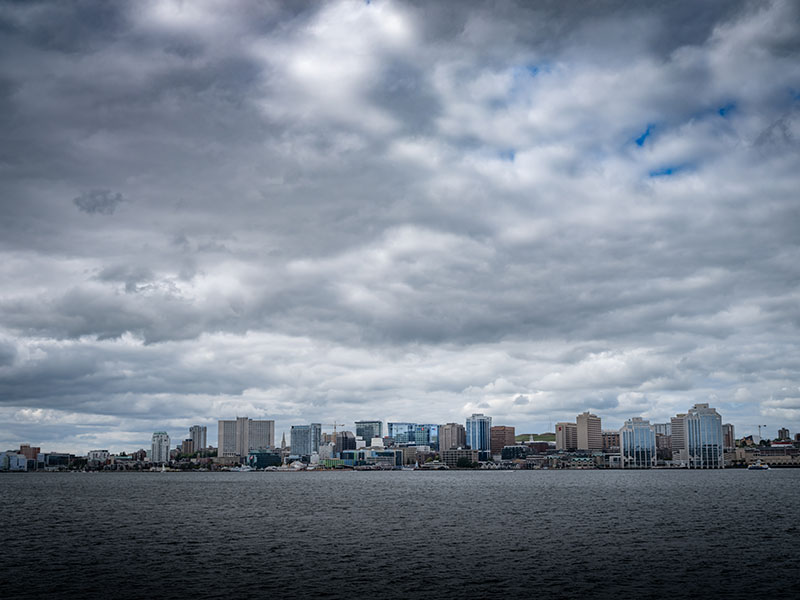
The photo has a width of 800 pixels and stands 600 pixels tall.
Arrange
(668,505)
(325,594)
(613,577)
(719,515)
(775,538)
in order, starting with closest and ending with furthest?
(325,594) < (613,577) < (775,538) < (719,515) < (668,505)

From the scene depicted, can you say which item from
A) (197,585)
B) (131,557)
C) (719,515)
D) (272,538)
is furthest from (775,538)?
(131,557)

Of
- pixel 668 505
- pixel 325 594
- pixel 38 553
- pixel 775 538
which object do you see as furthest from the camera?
pixel 668 505

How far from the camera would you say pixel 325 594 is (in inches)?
2041

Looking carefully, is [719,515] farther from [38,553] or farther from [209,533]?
[38,553]

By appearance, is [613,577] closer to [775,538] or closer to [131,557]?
[775,538]

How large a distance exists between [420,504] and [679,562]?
263ft

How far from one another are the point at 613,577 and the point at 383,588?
62.7 feet

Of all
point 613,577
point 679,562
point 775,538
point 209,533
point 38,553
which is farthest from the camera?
point 209,533

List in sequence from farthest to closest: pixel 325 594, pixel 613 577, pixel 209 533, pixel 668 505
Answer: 1. pixel 668 505
2. pixel 209 533
3. pixel 613 577
4. pixel 325 594

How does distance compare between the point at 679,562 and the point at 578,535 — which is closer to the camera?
the point at 679,562

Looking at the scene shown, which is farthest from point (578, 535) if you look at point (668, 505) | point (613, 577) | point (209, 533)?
point (668, 505)

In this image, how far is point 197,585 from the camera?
2159 inches

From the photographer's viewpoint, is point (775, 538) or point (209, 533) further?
point (209, 533)

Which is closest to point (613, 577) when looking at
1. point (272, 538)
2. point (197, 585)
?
point (197, 585)
